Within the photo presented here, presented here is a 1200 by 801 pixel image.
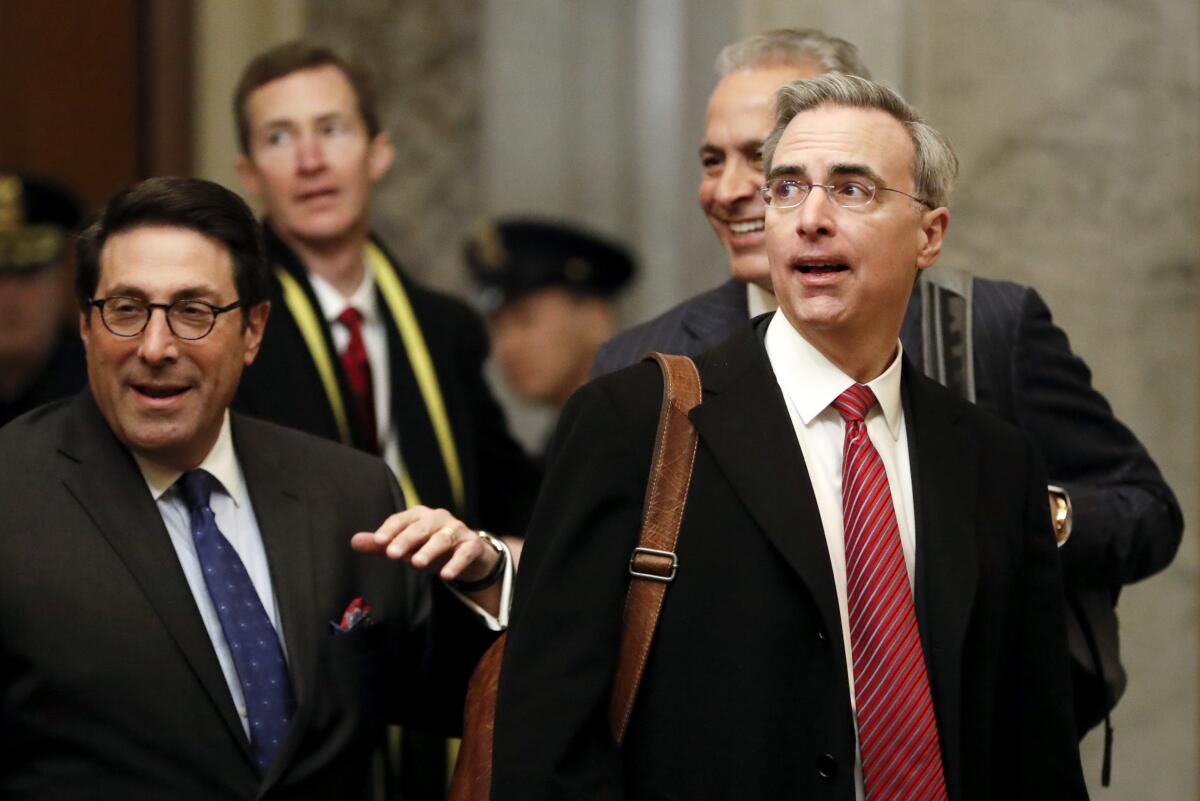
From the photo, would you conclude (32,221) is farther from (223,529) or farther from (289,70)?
(223,529)

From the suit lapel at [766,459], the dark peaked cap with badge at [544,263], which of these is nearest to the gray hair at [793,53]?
the suit lapel at [766,459]

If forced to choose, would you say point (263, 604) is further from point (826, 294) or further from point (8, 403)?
point (8, 403)

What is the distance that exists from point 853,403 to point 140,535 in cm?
118

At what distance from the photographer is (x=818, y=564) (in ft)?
9.62

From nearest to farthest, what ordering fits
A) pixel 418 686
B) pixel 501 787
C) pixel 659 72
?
pixel 501 787 → pixel 418 686 → pixel 659 72

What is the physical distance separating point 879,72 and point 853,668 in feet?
8.78

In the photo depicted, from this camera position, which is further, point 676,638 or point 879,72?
point 879,72

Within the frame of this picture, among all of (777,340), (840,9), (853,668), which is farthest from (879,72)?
(853,668)

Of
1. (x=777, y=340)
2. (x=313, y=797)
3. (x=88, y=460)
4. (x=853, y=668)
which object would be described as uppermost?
(x=777, y=340)

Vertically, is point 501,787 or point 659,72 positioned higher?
point 659,72

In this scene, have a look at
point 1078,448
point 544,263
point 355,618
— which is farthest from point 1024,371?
point 544,263

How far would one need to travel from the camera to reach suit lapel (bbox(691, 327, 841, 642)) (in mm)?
2928

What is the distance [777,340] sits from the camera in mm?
3168

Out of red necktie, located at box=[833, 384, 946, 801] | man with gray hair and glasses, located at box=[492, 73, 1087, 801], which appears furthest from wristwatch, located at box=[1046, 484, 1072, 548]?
red necktie, located at box=[833, 384, 946, 801]
